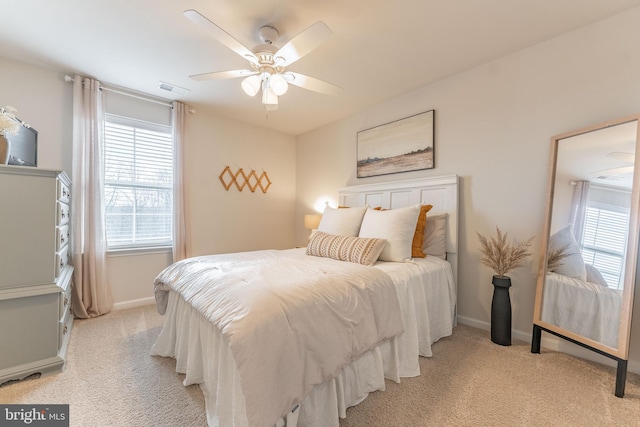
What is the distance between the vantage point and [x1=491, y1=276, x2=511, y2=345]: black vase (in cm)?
209

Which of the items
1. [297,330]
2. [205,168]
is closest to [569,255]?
[297,330]

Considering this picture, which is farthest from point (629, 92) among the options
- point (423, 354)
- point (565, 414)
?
point (423, 354)

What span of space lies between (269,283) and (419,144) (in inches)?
92.1

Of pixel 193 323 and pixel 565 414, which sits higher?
pixel 193 323

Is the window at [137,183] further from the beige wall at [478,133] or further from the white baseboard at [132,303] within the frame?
the white baseboard at [132,303]

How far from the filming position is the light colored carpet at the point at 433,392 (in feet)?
4.38

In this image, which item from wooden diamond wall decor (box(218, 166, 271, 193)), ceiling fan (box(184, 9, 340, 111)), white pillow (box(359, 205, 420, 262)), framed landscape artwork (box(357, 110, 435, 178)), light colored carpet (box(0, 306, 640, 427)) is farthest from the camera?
wooden diamond wall decor (box(218, 166, 271, 193))

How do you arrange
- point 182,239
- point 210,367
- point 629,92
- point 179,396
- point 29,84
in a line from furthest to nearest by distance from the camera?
1. point 182,239
2. point 29,84
3. point 629,92
4. point 179,396
5. point 210,367

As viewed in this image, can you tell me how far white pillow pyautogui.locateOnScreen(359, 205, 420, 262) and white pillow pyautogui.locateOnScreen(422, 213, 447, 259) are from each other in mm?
349

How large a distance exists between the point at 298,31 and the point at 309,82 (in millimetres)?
400

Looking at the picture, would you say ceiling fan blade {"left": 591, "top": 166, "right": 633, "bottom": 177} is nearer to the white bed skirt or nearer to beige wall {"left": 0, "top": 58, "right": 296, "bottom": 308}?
the white bed skirt

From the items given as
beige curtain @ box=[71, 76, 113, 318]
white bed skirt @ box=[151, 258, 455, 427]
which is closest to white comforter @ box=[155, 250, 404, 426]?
white bed skirt @ box=[151, 258, 455, 427]

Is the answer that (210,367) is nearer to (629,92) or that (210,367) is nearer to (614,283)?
(614,283)

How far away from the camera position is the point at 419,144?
113 inches
